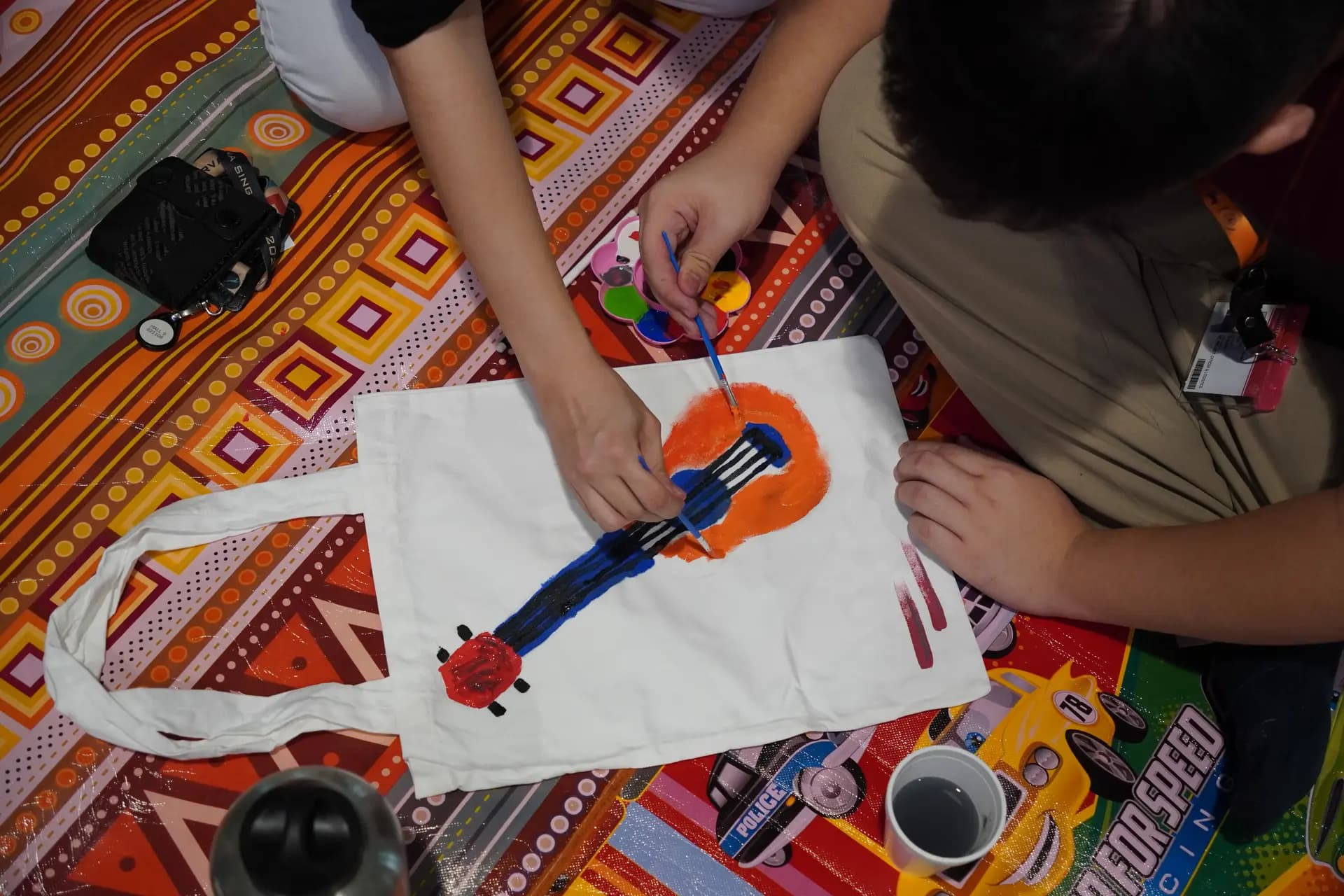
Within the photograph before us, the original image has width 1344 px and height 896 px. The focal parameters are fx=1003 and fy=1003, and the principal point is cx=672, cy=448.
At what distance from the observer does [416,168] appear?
101 cm

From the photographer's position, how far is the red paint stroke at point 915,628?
0.84 m

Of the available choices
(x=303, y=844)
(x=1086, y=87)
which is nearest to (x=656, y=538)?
(x=303, y=844)

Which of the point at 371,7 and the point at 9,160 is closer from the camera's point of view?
the point at 371,7

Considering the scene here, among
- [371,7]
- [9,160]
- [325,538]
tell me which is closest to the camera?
[371,7]

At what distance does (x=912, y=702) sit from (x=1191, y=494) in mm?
288

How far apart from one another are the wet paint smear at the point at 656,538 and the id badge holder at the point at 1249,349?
1.06 feet

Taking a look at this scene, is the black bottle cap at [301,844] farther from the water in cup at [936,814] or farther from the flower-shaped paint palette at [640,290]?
the flower-shaped paint palette at [640,290]

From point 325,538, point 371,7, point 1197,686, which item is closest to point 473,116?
point 371,7

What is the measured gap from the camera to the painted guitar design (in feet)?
2.62

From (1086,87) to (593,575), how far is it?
1.71 feet

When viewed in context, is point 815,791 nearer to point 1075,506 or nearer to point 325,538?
point 1075,506

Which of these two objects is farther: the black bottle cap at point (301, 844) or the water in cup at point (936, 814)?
the water in cup at point (936, 814)

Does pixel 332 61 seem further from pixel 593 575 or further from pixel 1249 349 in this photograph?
pixel 1249 349

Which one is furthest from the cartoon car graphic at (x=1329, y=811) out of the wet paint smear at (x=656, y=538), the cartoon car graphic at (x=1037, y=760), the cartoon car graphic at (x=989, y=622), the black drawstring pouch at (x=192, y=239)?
the black drawstring pouch at (x=192, y=239)
